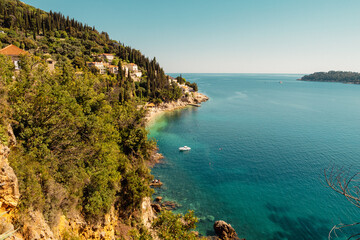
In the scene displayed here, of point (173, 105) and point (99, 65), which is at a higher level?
point (99, 65)

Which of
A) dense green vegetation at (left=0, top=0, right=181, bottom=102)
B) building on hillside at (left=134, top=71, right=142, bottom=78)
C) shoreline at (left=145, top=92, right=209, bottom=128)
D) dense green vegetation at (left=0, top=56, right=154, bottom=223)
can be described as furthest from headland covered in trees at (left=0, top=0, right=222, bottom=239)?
building on hillside at (left=134, top=71, right=142, bottom=78)

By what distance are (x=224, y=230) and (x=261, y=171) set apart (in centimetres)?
2150

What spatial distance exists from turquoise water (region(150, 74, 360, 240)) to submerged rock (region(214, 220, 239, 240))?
1688 mm

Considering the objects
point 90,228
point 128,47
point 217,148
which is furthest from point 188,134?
point 128,47

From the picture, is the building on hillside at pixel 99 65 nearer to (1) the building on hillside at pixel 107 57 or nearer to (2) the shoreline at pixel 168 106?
(1) the building on hillside at pixel 107 57

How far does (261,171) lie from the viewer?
44.5 m

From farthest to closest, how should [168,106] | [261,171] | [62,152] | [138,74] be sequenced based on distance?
[138,74] → [168,106] → [261,171] → [62,152]

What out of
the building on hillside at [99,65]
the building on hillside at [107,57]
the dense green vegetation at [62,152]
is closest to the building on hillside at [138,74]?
the building on hillside at [99,65]

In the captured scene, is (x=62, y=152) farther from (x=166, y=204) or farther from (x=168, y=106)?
(x=168, y=106)

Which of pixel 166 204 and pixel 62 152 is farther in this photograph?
pixel 166 204

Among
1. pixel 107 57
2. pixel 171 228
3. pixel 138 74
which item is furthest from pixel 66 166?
pixel 107 57

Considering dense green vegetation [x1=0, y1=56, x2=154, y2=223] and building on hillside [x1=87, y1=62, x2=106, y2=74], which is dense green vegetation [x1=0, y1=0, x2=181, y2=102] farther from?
dense green vegetation [x1=0, y1=56, x2=154, y2=223]

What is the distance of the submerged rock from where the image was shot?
27.6m

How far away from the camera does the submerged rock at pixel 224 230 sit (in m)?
27.6
